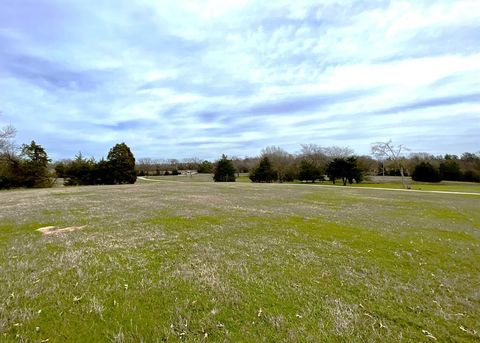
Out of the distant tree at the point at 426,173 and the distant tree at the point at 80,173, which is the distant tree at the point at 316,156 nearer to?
the distant tree at the point at 426,173

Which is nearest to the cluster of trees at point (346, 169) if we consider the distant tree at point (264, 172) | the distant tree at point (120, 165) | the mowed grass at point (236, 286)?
the distant tree at point (264, 172)

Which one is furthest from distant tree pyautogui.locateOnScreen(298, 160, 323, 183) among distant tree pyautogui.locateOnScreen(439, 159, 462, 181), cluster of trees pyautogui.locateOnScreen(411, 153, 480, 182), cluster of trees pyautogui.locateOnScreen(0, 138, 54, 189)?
cluster of trees pyautogui.locateOnScreen(0, 138, 54, 189)

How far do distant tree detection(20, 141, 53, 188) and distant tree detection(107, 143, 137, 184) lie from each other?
1108cm

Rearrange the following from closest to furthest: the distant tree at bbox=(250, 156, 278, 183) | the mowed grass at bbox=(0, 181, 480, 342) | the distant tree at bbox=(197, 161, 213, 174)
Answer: the mowed grass at bbox=(0, 181, 480, 342) < the distant tree at bbox=(250, 156, 278, 183) < the distant tree at bbox=(197, 161, 213, 174)

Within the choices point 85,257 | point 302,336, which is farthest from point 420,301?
point 85,257

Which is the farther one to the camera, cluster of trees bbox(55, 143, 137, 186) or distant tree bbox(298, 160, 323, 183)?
distant tree bbox(298, 160, 323, 183)

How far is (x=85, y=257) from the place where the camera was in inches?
257

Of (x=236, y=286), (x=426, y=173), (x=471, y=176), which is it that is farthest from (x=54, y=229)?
(x=471, y=176)

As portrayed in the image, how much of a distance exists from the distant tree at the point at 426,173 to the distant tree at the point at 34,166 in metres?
85.1

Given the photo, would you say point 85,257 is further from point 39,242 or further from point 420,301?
point 420,301

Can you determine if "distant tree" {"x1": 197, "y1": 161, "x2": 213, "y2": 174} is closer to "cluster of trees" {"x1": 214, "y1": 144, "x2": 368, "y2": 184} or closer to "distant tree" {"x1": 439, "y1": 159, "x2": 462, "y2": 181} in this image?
"cluster of trees" {"x1": 214, "y1": 144, "x2": 368, "y2": 184}

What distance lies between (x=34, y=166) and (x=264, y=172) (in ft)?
164

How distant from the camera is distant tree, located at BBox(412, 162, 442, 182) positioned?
59031mm

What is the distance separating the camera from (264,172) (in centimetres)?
6600
